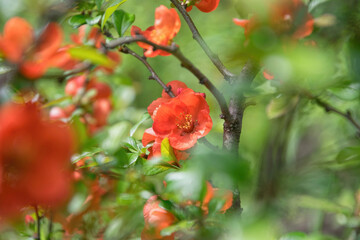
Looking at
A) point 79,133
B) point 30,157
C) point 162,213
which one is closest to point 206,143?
point 162,213

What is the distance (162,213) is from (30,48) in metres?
0.30

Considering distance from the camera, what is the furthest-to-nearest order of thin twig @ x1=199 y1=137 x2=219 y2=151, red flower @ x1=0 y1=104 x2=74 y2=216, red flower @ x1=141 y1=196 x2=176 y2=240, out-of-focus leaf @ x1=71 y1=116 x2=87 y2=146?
thin twig @ x1=199 y1=137 x2=219 y2=151 < red flower @ x1=141 y1=196 x2=176 y2=240 < out-of-focus leaf @ x1=71 y1=116 x2=87 y2=146 < red flower @ x1=0 y1=104 x2=74 y2=216

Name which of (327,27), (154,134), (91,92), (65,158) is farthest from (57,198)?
(91,92)

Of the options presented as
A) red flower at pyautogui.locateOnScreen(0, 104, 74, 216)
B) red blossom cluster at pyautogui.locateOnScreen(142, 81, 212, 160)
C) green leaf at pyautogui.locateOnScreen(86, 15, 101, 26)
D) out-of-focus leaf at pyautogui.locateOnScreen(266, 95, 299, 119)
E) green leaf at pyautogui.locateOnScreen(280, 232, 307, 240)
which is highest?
red flower at pyautogui.locateOnScreen(0, 104, 74, 216)

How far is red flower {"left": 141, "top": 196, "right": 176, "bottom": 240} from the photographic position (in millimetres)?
568

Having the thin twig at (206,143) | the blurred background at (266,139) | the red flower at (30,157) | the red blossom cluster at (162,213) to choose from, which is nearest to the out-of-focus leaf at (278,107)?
the blurred background at (266,139)

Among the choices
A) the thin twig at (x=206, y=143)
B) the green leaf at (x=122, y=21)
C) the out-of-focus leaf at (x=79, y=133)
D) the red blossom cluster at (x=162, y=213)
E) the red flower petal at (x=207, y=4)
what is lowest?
the thin twig at (x=206, y=143)

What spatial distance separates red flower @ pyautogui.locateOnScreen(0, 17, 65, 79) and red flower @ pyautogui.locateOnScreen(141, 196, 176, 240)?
25cm

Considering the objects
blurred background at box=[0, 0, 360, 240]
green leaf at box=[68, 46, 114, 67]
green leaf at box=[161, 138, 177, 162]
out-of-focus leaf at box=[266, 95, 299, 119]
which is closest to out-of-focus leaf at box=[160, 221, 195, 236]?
blurred background at box=[0, 0, 360, 240]

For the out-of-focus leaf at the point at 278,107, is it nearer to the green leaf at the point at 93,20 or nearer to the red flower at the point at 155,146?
the red flower at the point at 155,146

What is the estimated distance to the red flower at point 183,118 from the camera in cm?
67

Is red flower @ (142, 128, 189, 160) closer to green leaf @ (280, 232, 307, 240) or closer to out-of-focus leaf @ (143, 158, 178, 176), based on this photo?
out-of-focus leaf @ (143, 158, 178, 176)

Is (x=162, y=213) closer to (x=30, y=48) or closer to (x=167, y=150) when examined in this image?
(x=167, y=150)

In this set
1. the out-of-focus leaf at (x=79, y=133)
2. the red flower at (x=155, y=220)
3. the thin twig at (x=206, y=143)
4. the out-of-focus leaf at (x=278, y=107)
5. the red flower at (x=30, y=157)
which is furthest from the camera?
the out-of-focus leaf at (x=278, y=107)
